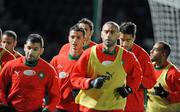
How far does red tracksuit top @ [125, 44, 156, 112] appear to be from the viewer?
31.1ft

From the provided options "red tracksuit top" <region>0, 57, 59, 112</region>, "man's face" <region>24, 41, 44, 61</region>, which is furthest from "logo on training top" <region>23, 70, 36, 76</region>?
"man's face" <region>24, 41, 44, 61</region>

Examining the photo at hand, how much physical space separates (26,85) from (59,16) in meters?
11.5

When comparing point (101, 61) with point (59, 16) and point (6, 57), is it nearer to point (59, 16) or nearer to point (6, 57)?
point (6, 57)

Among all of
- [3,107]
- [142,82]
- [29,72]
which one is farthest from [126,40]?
[3,107]

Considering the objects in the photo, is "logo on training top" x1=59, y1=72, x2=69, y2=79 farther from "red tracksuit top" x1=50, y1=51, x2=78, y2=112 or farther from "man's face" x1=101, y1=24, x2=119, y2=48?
"man's face" x1=101, y1=24, x2=119, y2=48

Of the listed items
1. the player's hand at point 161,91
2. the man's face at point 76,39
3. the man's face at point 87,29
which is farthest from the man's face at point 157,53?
the man's face at point 76,39

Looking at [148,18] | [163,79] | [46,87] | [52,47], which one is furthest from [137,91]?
[148,18]

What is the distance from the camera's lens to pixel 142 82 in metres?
9.48

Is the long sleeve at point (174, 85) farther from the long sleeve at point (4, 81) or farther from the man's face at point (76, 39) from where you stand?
the long sleeve at point (4, 81)

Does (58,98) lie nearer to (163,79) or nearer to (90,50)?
Result: (90,50)

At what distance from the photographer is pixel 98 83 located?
331 inches

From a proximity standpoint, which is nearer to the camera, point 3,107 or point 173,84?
point 3,107

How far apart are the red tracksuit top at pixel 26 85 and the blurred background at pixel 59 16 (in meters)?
9.86

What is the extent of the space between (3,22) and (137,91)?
10965 mm
